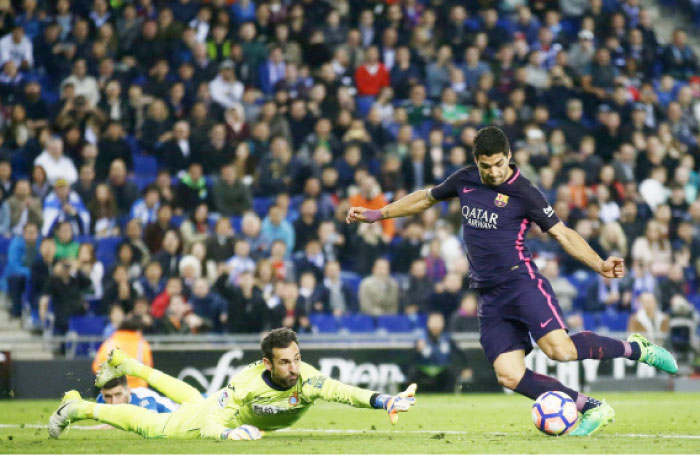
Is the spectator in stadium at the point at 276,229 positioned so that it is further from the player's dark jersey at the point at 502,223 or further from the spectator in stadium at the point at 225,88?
the player's dark jersey at the point at 502,223

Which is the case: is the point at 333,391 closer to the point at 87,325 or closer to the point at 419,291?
the point at 87,325

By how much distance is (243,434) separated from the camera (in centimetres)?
783

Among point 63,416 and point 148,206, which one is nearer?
point 63,416

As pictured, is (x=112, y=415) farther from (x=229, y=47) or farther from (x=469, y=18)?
(x=469, y=18)

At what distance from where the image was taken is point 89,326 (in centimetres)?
1506

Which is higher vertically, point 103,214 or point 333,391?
point 103,214

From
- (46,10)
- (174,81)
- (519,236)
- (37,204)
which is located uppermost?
(46,10)

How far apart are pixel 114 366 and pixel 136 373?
7.6 inches

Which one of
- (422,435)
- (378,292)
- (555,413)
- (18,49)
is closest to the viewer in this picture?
(555,413)

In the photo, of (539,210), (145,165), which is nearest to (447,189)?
(539,210)

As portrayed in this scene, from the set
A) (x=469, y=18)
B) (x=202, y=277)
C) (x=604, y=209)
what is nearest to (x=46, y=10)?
(x=202, y=277)

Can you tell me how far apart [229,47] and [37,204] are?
180 inches

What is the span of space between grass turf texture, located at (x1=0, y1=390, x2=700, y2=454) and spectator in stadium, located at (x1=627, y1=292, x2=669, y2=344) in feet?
10.6

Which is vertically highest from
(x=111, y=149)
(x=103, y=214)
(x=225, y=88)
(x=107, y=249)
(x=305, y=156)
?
(x=225, y=88)
